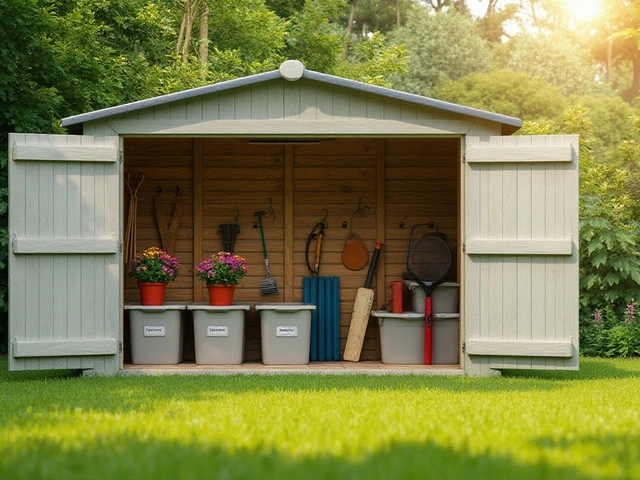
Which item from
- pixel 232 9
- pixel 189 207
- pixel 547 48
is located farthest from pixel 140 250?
pixel 547 48

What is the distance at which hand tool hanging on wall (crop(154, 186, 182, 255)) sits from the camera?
33.6 ft

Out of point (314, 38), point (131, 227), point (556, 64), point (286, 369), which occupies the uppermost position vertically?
point (556, 64)

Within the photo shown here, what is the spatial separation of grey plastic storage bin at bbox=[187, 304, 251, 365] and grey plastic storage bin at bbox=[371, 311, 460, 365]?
1.32m

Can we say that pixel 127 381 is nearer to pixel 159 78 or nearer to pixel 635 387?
pixel 635 387

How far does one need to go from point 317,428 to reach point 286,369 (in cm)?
396

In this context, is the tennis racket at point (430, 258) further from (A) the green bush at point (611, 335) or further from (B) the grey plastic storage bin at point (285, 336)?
(A) the green bush at point (611, 335)

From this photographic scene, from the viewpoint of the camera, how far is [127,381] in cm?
816

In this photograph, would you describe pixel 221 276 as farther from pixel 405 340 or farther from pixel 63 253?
pixel 405 340

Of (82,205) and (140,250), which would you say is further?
(140,250)

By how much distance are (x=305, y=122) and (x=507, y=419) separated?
3.78 m

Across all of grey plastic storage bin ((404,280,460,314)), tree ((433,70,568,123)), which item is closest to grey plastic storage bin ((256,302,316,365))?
grey plastic storage bin ((404,280,460,314))

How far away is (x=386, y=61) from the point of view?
817 inches

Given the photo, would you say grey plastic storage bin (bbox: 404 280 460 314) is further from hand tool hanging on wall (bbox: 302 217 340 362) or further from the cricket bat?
hand tool hanging on wall (bbox: 302 217 340 362)

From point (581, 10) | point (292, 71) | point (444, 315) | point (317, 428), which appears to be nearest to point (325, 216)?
point (444, 315)
